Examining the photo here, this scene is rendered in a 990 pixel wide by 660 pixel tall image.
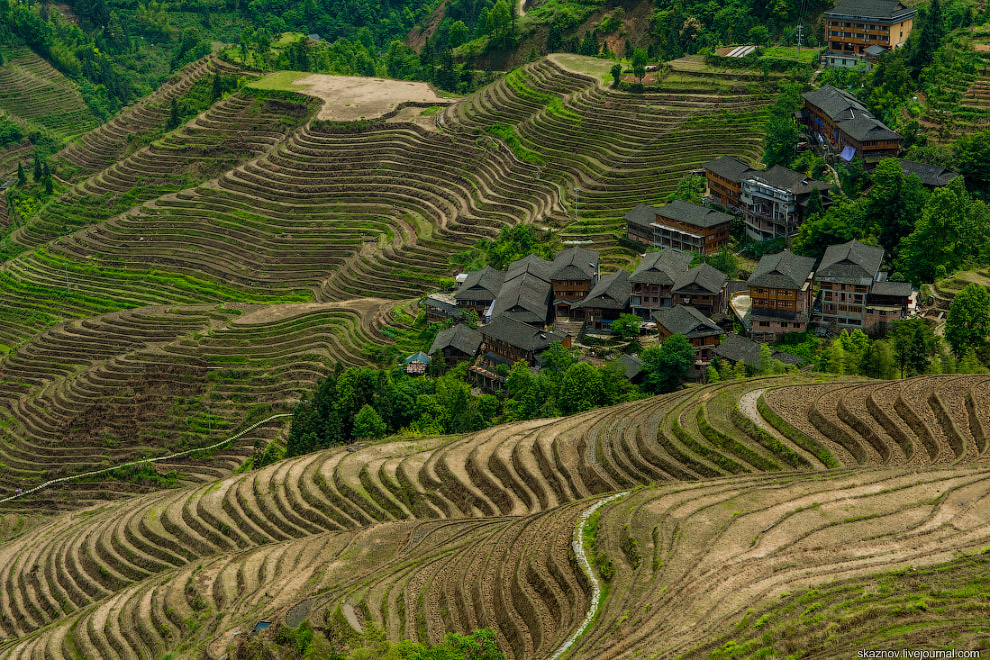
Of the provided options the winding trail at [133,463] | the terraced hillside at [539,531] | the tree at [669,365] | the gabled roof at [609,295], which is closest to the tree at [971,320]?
the terraced hillside at [539,531]

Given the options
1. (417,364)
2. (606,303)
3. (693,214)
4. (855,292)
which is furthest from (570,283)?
(855,292)

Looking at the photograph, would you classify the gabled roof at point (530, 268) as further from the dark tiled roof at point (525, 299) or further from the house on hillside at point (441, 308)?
the house on hillside at point (441, 308)

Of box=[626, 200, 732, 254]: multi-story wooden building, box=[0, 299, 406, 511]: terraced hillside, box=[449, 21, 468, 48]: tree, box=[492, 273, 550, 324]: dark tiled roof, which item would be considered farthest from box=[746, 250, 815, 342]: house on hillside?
box=[449, 21, 468, 48]: tree

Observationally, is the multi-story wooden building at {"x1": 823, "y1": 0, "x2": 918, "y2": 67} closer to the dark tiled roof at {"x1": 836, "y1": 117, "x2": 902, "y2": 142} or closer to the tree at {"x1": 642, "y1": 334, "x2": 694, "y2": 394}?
the dark tiled roof at {"x1": 836, "y1": 117, "x2": 902, "y2": 142}

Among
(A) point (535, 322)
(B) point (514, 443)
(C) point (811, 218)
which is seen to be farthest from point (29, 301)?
(C) point (811, 218)

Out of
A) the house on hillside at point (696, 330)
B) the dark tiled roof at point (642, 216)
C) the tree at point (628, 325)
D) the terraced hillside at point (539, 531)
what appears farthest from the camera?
the dark tiled roof at point (642, 216)

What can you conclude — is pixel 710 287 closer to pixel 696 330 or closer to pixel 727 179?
pixel 696 330

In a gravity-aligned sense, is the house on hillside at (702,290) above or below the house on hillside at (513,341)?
above

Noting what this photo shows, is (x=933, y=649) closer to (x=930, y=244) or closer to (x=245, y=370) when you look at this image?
(x=930, y=244)
